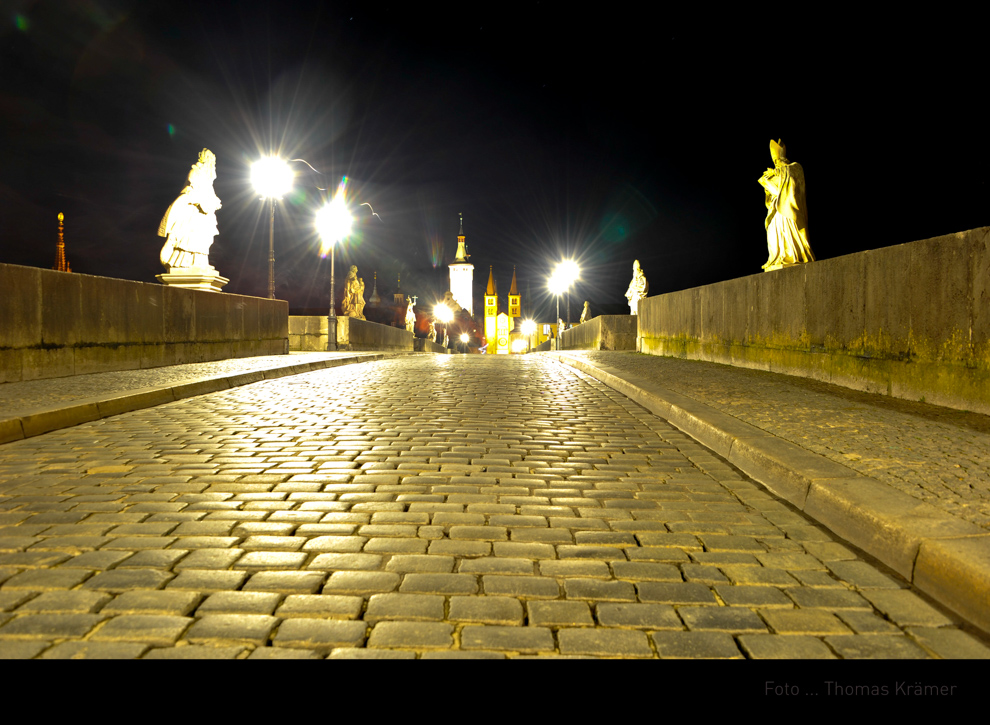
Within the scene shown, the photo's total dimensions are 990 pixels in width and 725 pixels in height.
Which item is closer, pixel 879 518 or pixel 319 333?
pixel 879 518

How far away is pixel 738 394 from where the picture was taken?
26.0 ft

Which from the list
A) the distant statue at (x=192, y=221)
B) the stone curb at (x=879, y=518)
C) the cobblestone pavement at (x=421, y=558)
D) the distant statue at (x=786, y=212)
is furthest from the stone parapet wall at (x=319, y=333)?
the stone curb at (x=879, y=518)

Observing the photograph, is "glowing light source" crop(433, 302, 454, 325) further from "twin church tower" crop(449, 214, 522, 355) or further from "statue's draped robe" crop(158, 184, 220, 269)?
"statue's draped robe" crop(158, 184, 220, 269)

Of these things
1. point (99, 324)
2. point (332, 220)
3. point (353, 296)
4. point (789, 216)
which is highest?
point (332, 220)

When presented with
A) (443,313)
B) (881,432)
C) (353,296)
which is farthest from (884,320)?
(443,313)

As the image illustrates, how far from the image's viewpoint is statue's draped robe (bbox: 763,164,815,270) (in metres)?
12.2

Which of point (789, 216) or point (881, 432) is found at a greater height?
point (789, 216)

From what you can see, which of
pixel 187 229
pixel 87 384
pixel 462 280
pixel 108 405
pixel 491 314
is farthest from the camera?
pixel 462 280

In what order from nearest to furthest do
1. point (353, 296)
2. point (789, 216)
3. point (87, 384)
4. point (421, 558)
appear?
point (421, 558), point (87, 384), point (789, 216), point (353, 296)

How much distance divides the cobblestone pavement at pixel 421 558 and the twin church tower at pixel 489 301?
112535 millimetres

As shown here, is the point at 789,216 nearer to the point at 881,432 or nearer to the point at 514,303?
the point at 881,432

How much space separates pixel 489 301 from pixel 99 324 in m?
139

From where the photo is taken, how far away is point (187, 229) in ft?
51.7
